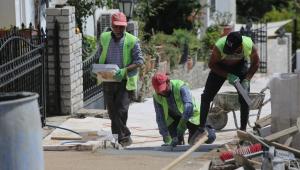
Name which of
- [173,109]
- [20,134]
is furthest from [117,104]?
[20,134]

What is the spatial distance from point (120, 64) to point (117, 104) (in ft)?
1.74

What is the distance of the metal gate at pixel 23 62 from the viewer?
9695 millimetres

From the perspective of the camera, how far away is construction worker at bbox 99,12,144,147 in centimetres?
970

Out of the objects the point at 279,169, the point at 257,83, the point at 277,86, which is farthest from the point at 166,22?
the point at 279,169

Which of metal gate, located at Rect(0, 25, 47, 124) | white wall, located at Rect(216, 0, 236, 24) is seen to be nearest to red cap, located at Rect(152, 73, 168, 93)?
metal gate, located at Rect(0, 25, 47, 124)

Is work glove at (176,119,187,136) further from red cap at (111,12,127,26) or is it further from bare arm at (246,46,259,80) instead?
red cap at (111,12,127,26)

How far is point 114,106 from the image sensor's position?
9875 millimetres

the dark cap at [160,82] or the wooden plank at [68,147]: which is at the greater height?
the dark cap at [160,82]

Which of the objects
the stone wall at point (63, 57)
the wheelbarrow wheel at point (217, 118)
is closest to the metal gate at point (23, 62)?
the stone wall at point (63, 57)

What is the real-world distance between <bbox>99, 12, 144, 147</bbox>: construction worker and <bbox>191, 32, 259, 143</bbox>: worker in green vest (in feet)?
3.14

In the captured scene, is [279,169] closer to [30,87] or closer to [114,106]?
[114,106]

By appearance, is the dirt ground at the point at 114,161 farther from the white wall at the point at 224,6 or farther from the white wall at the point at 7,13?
the white wall at the point at 224,6

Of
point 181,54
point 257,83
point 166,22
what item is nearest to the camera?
point 181,54

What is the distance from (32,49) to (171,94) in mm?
2482
